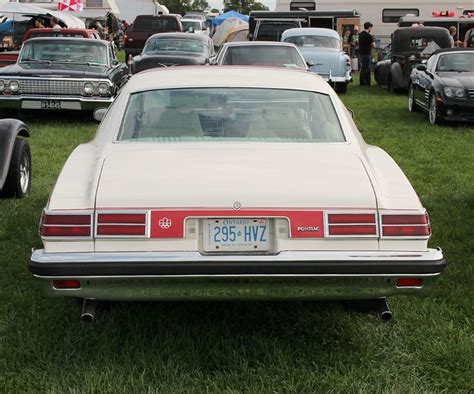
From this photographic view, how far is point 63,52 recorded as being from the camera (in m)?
12.9

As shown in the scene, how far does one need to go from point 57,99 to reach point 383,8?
76.6 ft

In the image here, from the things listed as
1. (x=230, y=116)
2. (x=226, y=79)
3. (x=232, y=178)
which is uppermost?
(x=226, y=79)

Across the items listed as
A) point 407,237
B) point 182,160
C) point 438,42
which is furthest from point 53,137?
point 438,42

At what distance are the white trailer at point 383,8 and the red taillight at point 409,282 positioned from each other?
1134 inches

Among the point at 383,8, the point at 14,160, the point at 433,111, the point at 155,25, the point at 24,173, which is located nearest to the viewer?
the point at 14,160

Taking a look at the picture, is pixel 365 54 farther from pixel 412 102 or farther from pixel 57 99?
pixel 57 99

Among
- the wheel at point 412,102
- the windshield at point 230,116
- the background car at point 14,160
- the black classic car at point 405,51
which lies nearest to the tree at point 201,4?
the black classic car at point 405,51

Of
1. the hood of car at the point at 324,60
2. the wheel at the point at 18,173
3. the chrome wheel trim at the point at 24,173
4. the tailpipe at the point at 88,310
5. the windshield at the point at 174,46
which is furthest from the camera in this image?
the hood of car at the point at 324,60

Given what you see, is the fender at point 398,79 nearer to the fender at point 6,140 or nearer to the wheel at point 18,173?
the wheel at point 18,173

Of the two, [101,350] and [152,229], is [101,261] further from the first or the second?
[101,350]

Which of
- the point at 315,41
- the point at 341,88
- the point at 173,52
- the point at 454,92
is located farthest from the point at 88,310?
the point at 315,41

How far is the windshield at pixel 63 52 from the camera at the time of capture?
1271 cm

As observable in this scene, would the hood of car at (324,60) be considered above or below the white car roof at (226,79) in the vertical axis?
below

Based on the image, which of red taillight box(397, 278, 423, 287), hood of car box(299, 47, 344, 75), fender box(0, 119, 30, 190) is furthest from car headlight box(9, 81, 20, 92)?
red taillight box(397, 278, 423, 287)
